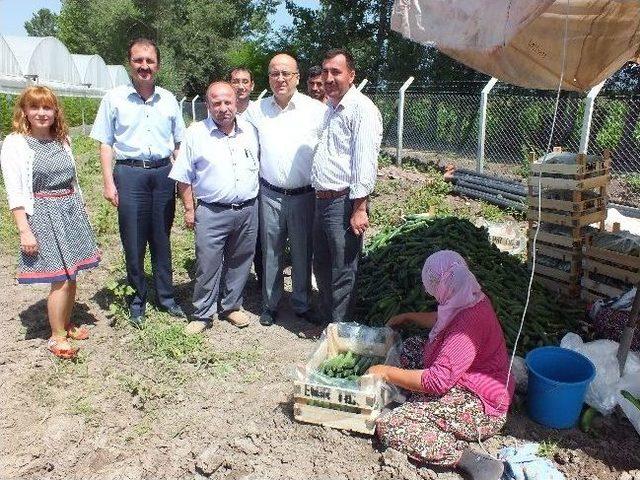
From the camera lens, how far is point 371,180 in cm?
369

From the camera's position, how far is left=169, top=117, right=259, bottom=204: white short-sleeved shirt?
3.99m

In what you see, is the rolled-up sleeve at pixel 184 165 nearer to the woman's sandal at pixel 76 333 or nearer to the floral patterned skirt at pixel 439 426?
the woman's sandal at pixel 76 333

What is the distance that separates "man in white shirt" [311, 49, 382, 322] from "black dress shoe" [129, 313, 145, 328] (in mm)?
1695

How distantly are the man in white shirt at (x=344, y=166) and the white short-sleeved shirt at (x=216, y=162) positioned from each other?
60 cm

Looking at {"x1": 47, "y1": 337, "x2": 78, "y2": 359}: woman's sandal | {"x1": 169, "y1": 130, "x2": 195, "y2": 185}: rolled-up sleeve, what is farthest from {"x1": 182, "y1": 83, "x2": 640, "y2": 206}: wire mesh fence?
{"x1": 47, "y1": 337, "x2": 78, "y2": 359}: woman's sandal

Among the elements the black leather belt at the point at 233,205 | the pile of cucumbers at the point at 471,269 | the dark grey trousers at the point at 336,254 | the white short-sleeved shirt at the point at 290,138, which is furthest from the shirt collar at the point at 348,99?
the pile of cucumbers at the point at 471,269

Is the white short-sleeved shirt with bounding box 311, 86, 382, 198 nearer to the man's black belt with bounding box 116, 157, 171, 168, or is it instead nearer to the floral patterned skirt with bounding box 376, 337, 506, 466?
the man's black belt with bounding box 116, 157, 171, 168

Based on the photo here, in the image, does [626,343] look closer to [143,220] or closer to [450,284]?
[450,284]

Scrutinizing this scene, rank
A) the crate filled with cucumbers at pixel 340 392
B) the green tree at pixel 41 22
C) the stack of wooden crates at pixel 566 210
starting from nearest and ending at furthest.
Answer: the crate filled with cucumbers at pixel 340 392, the stack of wooden crates at pixel 566 210, the green tree at pixel 41 22

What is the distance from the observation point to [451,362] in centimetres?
281

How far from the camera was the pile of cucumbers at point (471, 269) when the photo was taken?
4.18 m

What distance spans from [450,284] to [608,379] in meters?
1.44

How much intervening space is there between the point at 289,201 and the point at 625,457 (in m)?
2.77

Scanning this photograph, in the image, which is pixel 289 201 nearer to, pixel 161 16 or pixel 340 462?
pixel 340 462
